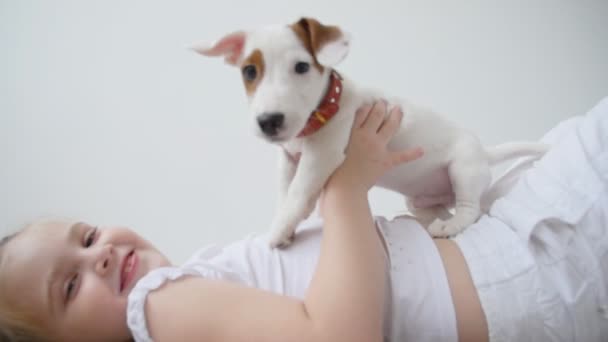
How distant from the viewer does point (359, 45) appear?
1.53 metres

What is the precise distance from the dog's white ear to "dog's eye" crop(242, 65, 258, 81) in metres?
0.07

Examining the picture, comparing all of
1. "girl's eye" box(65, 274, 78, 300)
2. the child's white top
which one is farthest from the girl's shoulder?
"girl's eye" box(65, 274, 78, 300)

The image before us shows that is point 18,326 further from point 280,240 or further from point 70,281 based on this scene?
point 280,240

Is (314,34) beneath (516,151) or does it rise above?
above

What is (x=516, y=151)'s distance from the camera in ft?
3.04

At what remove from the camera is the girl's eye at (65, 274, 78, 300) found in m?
0.68

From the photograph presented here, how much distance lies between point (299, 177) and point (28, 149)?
111 centimetres

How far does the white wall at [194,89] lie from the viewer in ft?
4.38

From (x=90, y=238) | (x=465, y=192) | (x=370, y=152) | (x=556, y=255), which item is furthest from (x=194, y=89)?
A: (x=556, y=255)

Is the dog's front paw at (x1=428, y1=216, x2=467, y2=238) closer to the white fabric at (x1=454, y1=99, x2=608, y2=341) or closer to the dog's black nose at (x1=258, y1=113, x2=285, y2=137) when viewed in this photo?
the white fabric at (x1=454, y1=99, x2=608, y2=341)

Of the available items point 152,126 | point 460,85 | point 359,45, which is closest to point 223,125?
point 152,126

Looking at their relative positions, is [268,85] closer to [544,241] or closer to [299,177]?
[299,177]

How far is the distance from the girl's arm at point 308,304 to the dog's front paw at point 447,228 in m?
0.18

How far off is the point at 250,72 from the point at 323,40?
0.43 feet
